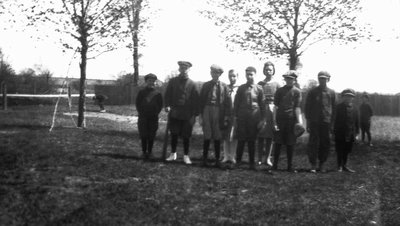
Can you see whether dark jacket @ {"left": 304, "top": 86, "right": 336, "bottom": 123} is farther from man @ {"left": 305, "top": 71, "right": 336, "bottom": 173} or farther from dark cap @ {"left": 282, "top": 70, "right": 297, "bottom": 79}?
dark cap @ {"left": 282, "top": 70, "right": 297, "bottom": 79}

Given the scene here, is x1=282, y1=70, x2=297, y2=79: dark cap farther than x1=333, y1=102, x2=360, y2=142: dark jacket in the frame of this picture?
No

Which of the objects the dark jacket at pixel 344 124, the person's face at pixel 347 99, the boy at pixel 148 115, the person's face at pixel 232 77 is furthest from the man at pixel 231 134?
the person's face at pixel 347 99

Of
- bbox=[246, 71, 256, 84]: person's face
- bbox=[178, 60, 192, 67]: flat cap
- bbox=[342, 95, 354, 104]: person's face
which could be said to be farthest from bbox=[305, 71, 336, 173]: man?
bbox=[178, 60, 192, 67]: flat cap

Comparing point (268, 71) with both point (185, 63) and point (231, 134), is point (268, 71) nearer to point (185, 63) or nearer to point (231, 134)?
point (231, 134)

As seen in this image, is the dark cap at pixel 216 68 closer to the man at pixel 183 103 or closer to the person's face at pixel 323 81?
the man at pixel 183 103

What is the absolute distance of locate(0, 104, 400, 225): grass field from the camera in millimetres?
5445

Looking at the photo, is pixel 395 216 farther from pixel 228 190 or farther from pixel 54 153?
pixel 54 153

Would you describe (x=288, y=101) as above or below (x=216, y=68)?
below

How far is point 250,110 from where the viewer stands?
358 inches

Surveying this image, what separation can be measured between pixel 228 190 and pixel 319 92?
3408mm

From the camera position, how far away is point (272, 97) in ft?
32.4

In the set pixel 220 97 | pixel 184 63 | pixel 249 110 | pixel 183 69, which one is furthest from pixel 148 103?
pixel 249 110

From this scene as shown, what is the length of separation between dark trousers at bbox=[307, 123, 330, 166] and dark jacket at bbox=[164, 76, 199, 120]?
236 centimetres

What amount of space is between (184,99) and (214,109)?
620mm
